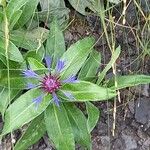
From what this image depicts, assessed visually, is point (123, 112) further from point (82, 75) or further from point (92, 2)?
point (92, 2)

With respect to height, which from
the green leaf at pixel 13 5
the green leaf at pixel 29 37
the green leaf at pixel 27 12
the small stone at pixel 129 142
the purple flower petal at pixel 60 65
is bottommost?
the small stone at pixel 129 142

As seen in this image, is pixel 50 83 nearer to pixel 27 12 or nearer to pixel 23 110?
pixel 23 110

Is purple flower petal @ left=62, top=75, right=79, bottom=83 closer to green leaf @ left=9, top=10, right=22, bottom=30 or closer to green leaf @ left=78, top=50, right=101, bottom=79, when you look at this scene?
green leaf @ left=78, top=50, right=101, bottom=79

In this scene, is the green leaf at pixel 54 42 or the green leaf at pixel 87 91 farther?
the green leaf at pixel 54 42

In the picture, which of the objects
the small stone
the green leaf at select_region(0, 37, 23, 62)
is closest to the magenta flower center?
the green leaf at select_region(0, 37, 23, 62)

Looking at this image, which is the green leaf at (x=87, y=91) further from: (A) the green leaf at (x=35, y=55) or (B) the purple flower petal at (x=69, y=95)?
(A) the green leaf at (x=35, y=55)

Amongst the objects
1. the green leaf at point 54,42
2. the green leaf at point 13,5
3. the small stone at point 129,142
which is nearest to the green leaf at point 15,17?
the green leaf at point 13,5

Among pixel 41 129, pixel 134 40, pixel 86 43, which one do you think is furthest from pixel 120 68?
pixel 41 129
